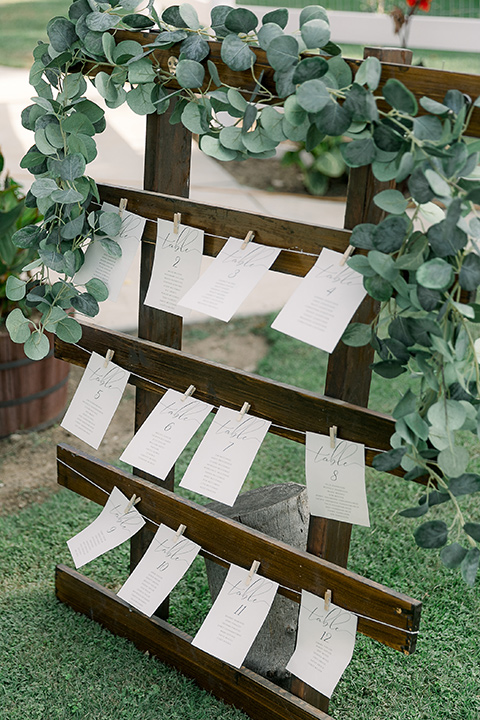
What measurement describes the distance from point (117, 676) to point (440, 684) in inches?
28.1

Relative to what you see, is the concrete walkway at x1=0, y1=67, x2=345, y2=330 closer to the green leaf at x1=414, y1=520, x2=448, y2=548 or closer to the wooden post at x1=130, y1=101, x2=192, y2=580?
the wooden post at x1=130, y1=101, x2=192, y2=580

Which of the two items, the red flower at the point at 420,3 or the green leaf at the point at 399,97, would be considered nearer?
the green leaf at the point at 399,97

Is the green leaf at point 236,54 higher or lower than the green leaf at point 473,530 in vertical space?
higher

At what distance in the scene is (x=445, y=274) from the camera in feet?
3.36

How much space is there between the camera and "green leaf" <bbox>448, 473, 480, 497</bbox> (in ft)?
3.66

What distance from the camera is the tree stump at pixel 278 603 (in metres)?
1.70

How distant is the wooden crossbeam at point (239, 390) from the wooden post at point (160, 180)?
46mm

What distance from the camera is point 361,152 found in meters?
1.08

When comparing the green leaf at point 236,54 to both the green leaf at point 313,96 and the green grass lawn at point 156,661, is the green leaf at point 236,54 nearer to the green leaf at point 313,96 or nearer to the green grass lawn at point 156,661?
the green leaf at point 313,96

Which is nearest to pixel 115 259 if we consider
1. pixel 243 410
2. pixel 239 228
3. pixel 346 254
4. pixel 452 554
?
pixel 239 228

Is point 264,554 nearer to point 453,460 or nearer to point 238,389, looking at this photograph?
point 238,389

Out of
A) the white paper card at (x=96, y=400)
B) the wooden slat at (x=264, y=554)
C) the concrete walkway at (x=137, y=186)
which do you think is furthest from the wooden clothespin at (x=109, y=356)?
the concrete walkway at (x=137, y=186)

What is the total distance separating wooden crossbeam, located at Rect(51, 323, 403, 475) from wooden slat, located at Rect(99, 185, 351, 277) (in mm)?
212

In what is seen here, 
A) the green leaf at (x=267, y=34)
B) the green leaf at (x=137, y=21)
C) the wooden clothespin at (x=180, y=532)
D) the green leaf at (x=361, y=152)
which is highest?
the green leaf at (x=267, y=34)
